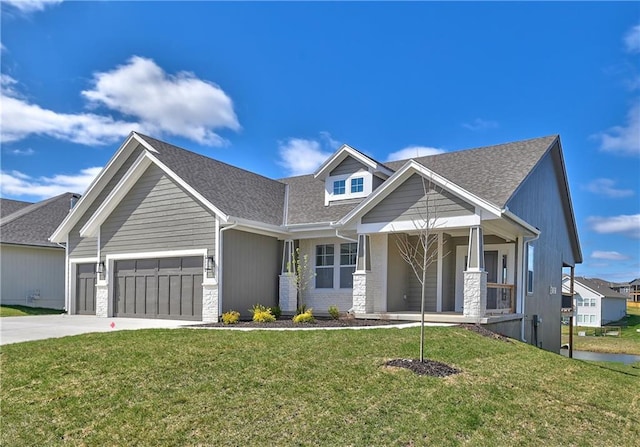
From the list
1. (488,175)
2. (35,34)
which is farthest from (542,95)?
(35,34)

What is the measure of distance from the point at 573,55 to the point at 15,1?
50.1 feet

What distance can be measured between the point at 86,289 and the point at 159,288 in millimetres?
5088

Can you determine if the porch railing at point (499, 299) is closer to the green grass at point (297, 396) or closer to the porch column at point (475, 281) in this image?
the porch column at point (475, 281)

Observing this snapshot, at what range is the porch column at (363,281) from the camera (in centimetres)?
1515

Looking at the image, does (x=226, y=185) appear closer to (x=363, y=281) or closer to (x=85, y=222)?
(x=363, y=281)

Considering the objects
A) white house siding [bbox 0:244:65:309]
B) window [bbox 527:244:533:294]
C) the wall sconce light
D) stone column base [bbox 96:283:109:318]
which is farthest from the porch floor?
white house siding [bbox 0:244:65:309]

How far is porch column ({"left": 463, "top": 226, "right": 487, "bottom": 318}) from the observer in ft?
43.6

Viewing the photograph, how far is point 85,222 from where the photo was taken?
20.7 metres

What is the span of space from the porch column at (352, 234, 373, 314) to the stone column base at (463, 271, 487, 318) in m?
3.02

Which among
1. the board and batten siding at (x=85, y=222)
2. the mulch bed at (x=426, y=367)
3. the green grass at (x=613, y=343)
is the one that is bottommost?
the green grass at (x=613, y=343)

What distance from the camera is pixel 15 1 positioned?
11586mm

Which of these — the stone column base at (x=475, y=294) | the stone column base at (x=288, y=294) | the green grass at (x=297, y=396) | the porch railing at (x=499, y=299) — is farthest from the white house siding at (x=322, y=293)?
the green grass at (x=297, y=396)

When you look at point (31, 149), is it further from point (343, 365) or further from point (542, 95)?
point (542, 95)

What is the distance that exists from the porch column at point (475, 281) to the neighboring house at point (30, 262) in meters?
19.8
